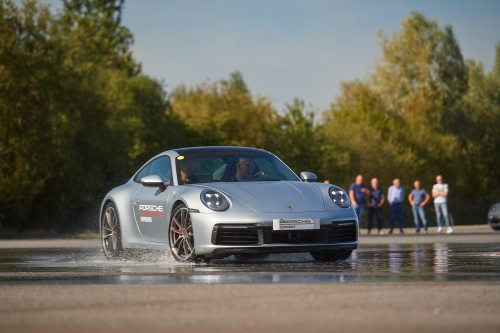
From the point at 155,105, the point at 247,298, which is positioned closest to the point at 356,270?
the point at 247,298

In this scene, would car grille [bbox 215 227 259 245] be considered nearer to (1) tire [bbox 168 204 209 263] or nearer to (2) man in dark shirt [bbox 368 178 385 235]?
(1) tire [bbox 168 204 209 263]

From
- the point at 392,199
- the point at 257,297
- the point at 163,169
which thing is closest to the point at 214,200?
the point at 163,169

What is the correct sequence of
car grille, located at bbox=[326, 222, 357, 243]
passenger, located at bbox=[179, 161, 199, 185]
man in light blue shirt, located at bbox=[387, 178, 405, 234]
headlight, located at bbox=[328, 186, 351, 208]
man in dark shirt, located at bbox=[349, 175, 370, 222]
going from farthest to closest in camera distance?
man in light blue shirt, located at bbox=[387, 178, 405, 234]
man in dark shirt, located at bbox=[349, 175, 370, 222]
passenger, located at bbox=[179, 161, 199, 185]
headlight, located at bbox=[328, 186, 351, 208]
car grille, located at bbox=[326, 222, 357, 243]

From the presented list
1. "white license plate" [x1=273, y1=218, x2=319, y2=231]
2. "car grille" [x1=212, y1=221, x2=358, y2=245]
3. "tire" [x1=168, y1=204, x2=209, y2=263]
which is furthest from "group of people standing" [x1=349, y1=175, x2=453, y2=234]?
"white license plate" [x1=273, y1=218, x2=319, y2=231]

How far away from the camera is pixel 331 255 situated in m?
12.2

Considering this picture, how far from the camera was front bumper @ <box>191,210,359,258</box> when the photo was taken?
37.0 ft

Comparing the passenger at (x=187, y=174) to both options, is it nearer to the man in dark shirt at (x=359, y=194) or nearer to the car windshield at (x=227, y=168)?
the car windshield at (x=227, y=168)

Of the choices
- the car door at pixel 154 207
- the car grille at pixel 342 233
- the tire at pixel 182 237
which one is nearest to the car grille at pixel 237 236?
the tire at pixel 182 237

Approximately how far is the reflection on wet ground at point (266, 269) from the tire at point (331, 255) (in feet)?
Result: 0.32

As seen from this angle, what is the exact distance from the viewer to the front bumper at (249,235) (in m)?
11.3

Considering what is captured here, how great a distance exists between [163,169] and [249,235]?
2.28 meters

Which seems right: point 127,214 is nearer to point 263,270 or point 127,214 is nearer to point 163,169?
point 163,169

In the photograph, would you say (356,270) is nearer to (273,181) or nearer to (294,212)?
(294,212)

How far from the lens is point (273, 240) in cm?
1136
